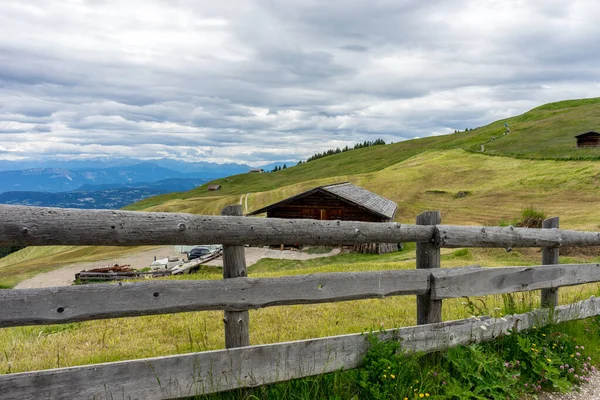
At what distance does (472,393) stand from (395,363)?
79 centimetres

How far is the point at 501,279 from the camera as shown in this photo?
523 cm

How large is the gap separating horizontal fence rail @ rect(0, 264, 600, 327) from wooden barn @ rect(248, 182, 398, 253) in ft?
95.7

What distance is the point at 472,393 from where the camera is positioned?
13.0 ft

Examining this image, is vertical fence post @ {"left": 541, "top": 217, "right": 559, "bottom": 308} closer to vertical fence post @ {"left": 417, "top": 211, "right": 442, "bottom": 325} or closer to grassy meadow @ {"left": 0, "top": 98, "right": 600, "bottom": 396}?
grassy meadow @ {"left": 0, "top": 98, "right": 600, "bottom": 396}

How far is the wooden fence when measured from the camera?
10.1 ft

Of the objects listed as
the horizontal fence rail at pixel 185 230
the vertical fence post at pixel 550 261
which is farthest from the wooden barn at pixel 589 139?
the horizontal fence rail at pixel 185 230

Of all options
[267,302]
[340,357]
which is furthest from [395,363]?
[267,302]

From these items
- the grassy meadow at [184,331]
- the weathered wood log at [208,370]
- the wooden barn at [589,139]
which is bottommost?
the grassy meadow at [184,331]

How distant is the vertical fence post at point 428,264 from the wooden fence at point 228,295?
0.5 inches

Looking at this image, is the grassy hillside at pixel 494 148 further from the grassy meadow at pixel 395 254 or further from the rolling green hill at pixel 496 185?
the grassy meadow at pixel 395 254

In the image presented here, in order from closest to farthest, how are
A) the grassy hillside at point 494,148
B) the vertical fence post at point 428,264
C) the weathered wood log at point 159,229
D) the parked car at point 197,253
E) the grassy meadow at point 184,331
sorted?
the weathered wood log at point 159,229
the vertical fence post at point 428,264
the grassy meadow at point 184,331
the parked car at point 197,253
the grassy hillside at point 494,148

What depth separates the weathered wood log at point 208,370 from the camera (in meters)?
3.08

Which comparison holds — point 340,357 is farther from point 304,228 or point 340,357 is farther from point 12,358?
point 12,358

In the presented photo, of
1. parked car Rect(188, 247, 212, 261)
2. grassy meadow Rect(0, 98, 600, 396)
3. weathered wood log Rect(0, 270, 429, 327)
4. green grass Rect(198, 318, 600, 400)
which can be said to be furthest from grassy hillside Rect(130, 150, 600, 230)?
weathered wood log Rect(0, 270, 429, 327)
